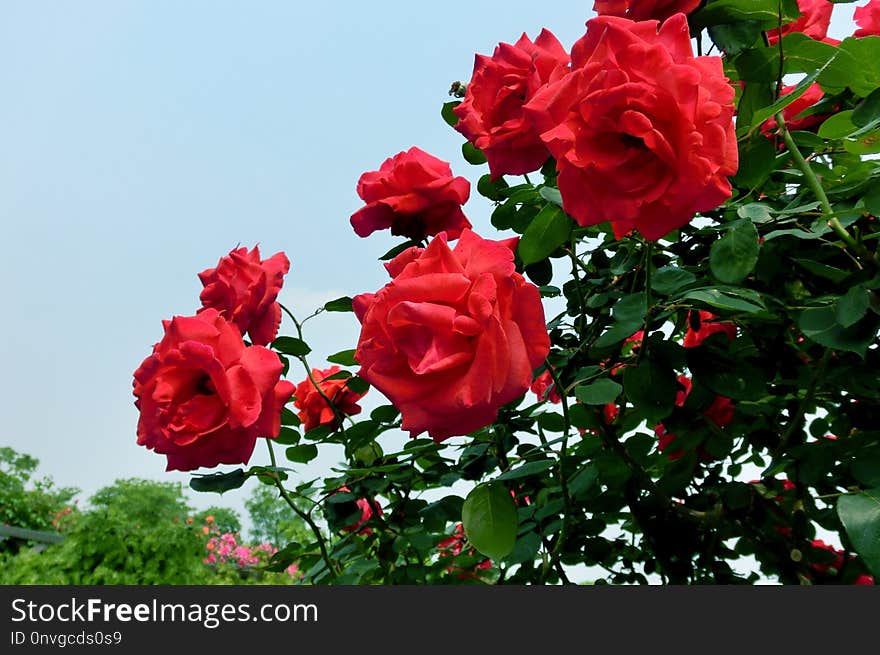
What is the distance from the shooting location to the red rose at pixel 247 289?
3.02 ft

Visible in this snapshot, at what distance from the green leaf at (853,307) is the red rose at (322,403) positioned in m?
0.78

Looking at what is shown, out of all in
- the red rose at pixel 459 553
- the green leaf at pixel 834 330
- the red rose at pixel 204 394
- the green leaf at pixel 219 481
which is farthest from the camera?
the red rose at pixel 459 553

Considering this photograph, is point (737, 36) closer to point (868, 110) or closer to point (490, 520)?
point (868, 110)

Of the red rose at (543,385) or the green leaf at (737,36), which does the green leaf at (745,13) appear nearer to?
the green leaf at (737,36)

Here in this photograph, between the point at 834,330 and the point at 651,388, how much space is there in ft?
0.61

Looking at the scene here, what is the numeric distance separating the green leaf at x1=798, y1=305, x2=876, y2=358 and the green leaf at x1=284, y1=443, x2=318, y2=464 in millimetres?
781

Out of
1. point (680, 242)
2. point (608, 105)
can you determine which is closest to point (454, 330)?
point (608, 105)

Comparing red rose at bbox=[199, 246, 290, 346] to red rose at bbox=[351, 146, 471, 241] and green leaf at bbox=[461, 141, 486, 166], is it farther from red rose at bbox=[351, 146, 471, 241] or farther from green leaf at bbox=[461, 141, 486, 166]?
green leaf at bbox=[461, 141, 486, 166]

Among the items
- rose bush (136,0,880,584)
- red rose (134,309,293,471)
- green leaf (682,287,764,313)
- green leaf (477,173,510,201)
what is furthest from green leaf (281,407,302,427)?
green leaf (682,287,764,313)

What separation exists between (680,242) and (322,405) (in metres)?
0.64

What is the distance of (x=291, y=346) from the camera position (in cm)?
109

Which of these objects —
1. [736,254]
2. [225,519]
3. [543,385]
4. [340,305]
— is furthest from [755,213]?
[225,519]

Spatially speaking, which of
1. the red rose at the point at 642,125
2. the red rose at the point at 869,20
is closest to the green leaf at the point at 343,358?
the red rose at the point at 642,125

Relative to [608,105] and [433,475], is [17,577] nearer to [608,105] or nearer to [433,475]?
[433,475]
